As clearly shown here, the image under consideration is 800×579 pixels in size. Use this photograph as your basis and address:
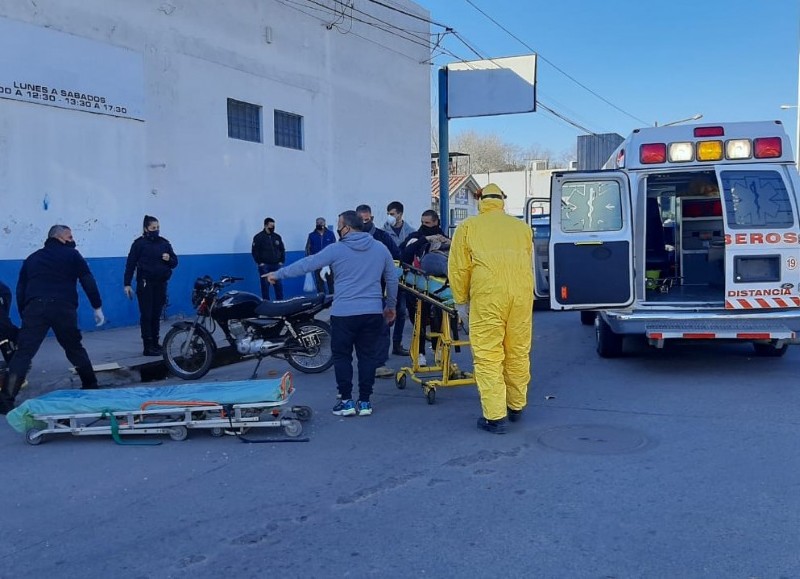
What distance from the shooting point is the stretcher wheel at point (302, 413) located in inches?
252

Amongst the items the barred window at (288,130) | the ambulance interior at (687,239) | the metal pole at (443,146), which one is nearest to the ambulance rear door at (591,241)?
the ambulance interior at (687,239)

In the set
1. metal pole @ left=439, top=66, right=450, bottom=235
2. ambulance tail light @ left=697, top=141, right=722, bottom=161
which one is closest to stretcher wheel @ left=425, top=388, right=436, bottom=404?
ambulance tail light @ left=697, top=141, right=722, bottom=161

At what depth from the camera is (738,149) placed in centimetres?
818

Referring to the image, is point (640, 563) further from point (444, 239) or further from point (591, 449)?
point (444, 239)

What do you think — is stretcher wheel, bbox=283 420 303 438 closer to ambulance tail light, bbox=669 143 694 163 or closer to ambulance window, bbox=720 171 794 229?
ambulance window, bbox=720 171 794 229

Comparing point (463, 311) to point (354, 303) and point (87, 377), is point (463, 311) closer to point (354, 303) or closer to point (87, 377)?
point (354, 303)

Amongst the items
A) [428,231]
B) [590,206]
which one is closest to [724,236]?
[590,206]

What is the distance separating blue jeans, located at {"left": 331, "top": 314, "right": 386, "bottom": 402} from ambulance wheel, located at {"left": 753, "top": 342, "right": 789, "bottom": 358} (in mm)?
5076

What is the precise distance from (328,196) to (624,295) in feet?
31.4

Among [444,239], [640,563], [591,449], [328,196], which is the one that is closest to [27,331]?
[444,239]

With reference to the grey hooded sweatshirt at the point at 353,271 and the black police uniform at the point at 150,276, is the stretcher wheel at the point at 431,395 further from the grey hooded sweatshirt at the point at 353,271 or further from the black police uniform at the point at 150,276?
the black police uniform at the point at 150,276

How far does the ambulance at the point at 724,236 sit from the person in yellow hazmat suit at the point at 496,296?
6.52 ft

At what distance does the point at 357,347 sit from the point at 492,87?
44.0ft

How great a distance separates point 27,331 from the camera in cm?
707
